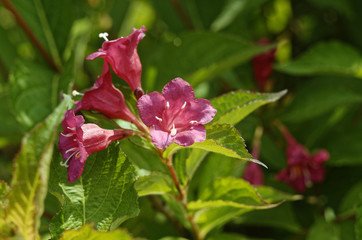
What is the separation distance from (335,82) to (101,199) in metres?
1.35

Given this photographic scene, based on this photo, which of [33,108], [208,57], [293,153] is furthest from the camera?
[293,153]

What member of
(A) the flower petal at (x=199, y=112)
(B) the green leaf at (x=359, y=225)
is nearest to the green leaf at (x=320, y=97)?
(B) the green leaf at (x=359, y=225)

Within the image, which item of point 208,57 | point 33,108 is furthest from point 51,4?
point 208,57

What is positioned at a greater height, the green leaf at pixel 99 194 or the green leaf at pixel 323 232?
the green leaf at pixel 99 194

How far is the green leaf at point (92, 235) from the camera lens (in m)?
0.75

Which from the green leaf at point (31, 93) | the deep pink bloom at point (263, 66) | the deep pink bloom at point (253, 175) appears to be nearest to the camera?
the green leaf at point (31, 93)

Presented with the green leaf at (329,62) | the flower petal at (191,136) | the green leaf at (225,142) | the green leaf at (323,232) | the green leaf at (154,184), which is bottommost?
the green leaf at (323,232)

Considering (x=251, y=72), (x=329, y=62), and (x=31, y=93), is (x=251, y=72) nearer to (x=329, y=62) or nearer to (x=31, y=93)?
(x=329, y=62)

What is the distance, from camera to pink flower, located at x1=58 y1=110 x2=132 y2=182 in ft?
2.96

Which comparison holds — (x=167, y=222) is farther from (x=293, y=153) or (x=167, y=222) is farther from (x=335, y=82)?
(x=335, y=82)

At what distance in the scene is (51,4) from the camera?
177 centimetres

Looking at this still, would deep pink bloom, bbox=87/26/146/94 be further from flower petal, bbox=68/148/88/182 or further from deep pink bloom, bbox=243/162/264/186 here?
deep pink bloom, bbox=243/162/264/186

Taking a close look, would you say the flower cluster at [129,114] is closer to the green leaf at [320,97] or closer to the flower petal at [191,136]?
the flower petal at [191,136]

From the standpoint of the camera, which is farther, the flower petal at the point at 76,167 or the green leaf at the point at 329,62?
the green leaf at the point at 329,62
